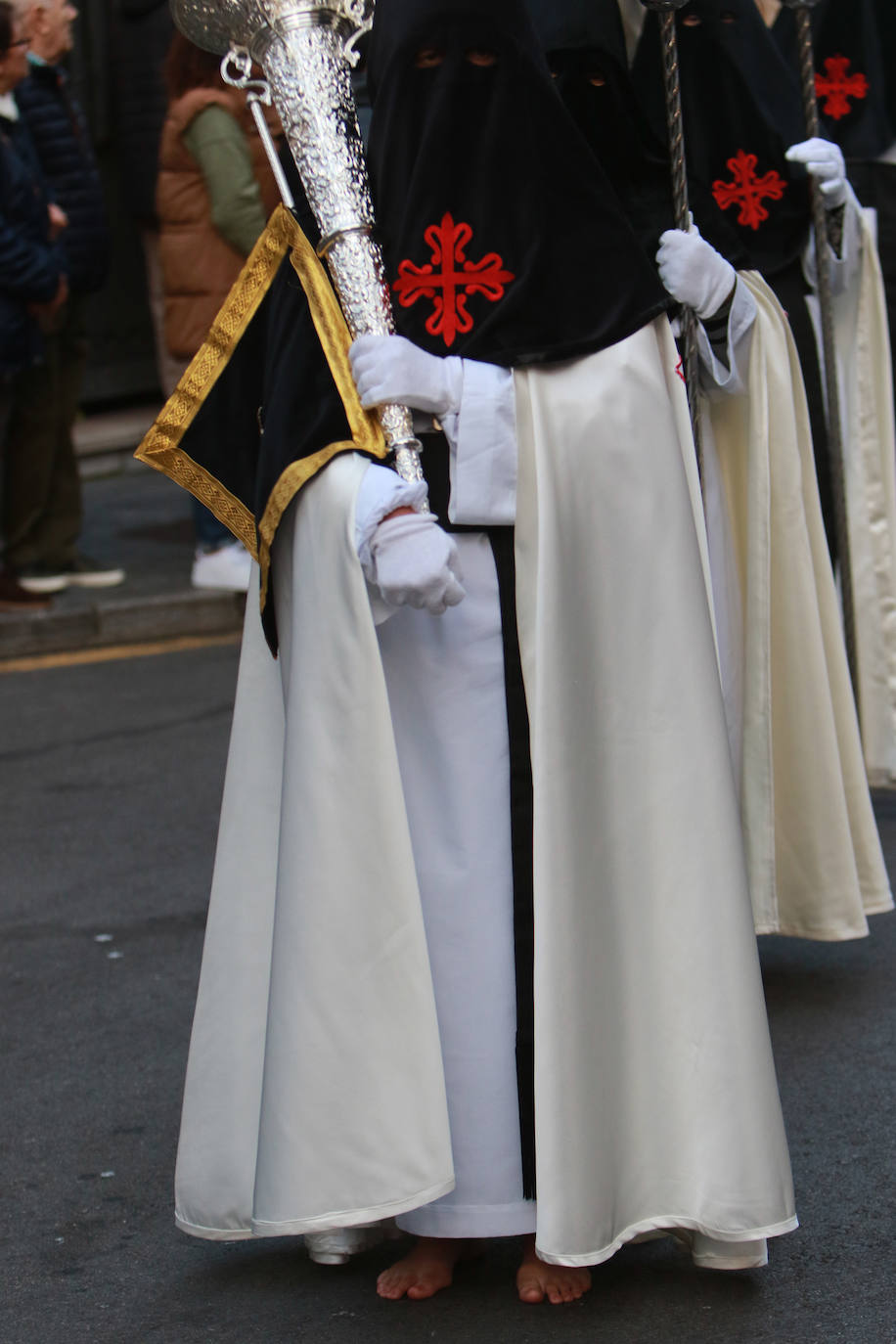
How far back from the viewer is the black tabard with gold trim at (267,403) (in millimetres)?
2992

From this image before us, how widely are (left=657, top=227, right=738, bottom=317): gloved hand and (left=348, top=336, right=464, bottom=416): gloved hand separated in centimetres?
71

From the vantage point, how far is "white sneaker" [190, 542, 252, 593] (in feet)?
27.6

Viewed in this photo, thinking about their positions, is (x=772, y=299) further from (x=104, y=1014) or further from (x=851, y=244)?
(x=104, y=1014)

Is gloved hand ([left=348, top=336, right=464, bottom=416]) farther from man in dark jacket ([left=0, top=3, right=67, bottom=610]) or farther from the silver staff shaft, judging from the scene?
man in dark jacket ([left=0, top=3, right=67, bottom=610])

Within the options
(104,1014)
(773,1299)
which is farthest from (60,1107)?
(773,1299)

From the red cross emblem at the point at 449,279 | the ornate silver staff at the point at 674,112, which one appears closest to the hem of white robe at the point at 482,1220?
the red cross emblem at the point at 449,279

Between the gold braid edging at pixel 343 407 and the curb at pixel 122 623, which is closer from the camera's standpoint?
the gold braid edging at pixel 343 407

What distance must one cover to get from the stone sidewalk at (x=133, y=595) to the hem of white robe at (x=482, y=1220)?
532cm

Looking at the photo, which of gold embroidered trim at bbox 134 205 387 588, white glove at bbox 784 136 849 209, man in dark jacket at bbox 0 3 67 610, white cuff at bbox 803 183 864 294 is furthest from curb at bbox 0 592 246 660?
gold embroidered trim at bbox 134 205 387 588

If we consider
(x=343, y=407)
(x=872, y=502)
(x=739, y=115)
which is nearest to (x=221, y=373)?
(x=343, y=407)

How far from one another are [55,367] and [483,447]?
5.43 metres

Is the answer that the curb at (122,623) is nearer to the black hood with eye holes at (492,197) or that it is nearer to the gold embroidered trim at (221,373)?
the gold embroidered trim at (221,373)

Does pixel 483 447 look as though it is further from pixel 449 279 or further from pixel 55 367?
pixel 55 367

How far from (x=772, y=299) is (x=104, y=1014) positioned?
208cm
